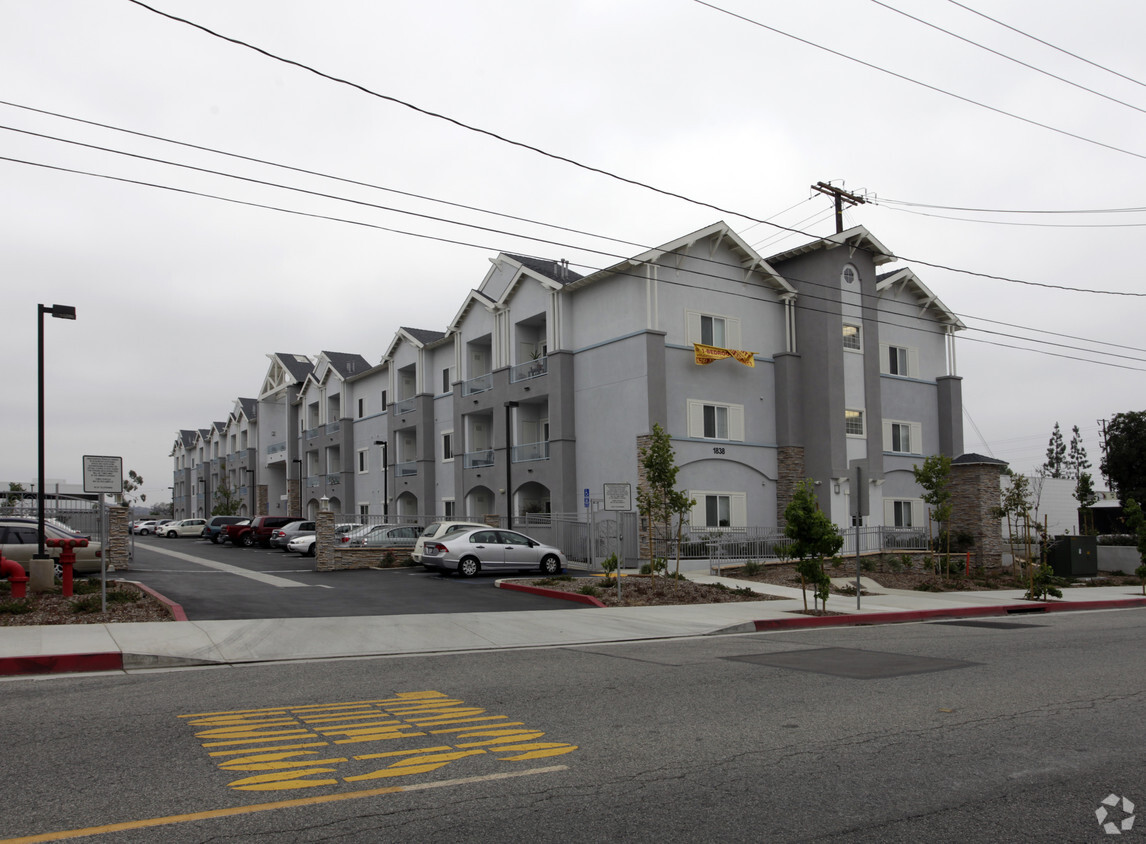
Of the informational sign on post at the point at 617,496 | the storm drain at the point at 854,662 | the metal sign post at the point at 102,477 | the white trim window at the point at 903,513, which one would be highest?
the metal sign post at the point at 102,477

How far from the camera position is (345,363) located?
58125mm

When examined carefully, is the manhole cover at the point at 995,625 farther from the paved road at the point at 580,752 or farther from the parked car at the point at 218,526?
the parked car at the point at 218,526

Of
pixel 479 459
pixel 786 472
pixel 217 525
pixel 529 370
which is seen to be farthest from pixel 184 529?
pixel 786 472

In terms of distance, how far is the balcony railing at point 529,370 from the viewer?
117 ft

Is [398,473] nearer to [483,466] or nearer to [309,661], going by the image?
[483,466]

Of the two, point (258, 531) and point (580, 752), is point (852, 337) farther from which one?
point (580, 752)

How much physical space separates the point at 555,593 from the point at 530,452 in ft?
54.4

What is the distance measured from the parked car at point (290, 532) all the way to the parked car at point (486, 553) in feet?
48.4

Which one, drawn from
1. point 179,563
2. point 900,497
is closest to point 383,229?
point 179,563

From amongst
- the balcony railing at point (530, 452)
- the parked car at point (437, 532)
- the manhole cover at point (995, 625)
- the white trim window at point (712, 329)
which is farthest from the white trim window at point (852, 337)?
the manhole cover at point (995, 625)

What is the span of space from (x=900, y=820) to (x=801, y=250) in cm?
3186

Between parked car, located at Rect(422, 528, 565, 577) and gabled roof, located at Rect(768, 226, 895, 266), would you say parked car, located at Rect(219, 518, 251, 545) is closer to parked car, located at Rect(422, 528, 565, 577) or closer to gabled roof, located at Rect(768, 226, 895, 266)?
parked car, located at Rect(422, 528, 565, 577)

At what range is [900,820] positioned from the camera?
5.30m

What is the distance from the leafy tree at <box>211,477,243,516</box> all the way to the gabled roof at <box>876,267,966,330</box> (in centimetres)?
5233
